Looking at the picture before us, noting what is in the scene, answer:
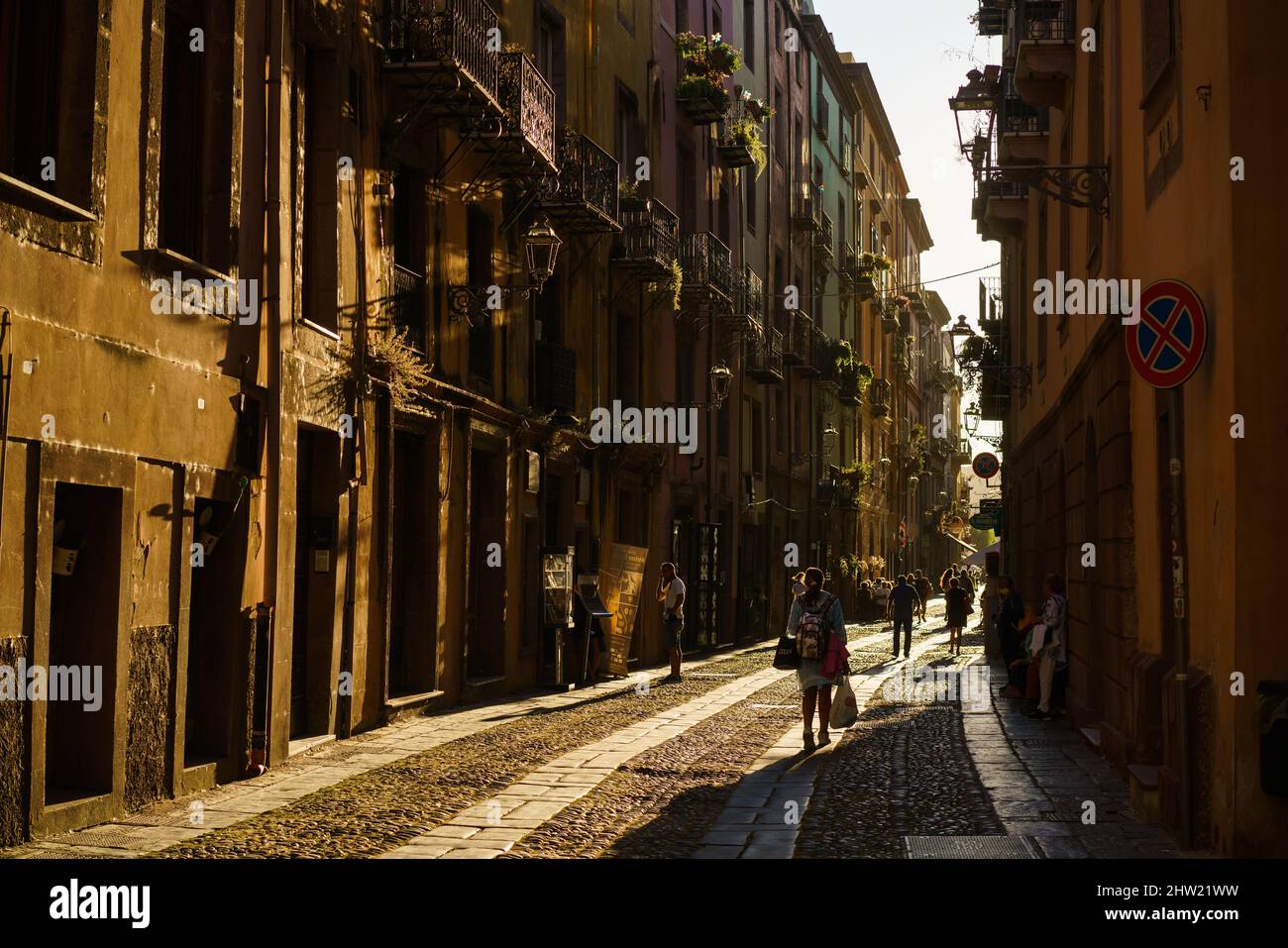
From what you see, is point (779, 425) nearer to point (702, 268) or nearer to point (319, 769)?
point (702, 268)

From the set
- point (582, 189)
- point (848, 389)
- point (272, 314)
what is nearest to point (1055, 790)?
point (272, 314)

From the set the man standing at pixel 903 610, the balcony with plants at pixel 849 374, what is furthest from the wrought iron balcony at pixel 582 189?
Result: the balcony with plants at pixel 849 374

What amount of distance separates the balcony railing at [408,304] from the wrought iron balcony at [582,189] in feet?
15.0

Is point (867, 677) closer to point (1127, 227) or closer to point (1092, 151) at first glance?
point (1092, 151)

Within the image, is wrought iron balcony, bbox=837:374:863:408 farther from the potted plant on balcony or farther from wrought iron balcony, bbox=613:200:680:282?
wrought iron balcony, bbox=613:200:680:282

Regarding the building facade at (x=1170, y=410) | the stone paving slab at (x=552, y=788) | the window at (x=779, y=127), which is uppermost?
the window at (x=779, y=127)

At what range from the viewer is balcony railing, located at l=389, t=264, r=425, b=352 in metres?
17.2

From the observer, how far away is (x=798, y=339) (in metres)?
43.7

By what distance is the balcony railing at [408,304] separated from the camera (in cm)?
1719

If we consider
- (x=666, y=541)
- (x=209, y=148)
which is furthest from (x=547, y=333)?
(x=209, y=148)

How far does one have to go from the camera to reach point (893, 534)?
6838 centimetres

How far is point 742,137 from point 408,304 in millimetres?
18205

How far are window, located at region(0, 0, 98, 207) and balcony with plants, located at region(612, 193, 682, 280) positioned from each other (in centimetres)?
1631

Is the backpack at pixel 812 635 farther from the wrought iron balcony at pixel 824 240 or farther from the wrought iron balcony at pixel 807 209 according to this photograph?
the wrought iron balcony at pixel 824 240
